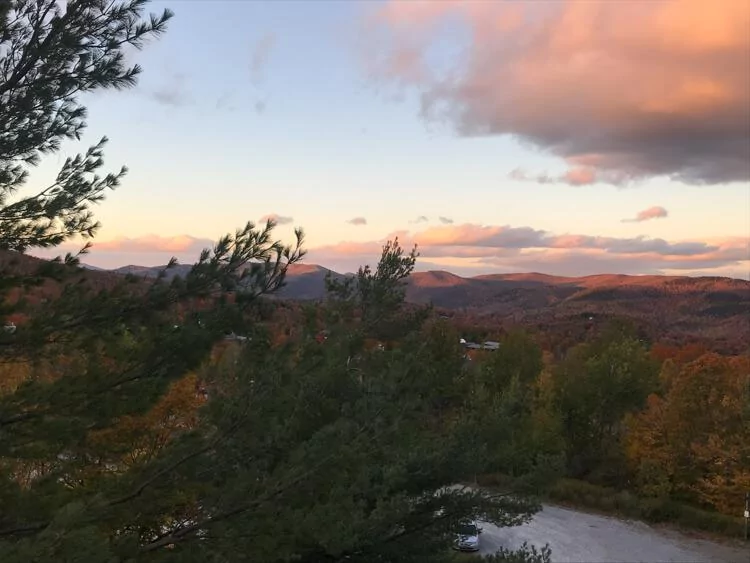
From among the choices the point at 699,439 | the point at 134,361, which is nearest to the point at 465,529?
the point at 134,361

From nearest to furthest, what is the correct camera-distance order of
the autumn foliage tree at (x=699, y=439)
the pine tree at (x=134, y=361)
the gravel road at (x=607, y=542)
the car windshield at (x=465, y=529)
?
the pine tree at (x=134, y=361) → the car windshield at (x=465, y=529) → the gravel road at (x=607, y=542) → the autumn foliage tree at (x=699, y=439)

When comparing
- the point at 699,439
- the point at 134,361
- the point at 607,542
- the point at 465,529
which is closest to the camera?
the point at 134,361

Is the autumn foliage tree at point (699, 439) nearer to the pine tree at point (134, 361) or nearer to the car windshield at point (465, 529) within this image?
the car windshield at point (465, 529)

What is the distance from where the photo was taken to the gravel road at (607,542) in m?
22.5

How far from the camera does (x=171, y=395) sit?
13.0 metres

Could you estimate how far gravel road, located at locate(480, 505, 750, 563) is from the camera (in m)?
22.5

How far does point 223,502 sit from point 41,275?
2595 mm

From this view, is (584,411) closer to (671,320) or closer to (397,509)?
(397,509)

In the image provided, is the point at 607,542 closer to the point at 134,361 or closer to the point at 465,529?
the point at 465,529

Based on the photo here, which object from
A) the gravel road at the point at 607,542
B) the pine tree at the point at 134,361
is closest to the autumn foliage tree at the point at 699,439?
the gravel road at the point at 607,542

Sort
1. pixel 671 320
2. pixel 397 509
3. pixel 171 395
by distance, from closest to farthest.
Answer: pixel 397 509
pixel 171 395
pixel 671 320

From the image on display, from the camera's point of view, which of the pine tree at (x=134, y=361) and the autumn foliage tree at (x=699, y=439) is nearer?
the pine tree at (x=134, y=361)

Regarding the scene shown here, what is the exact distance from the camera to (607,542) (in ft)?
79.4

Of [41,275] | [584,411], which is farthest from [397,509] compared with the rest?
[584,411]
